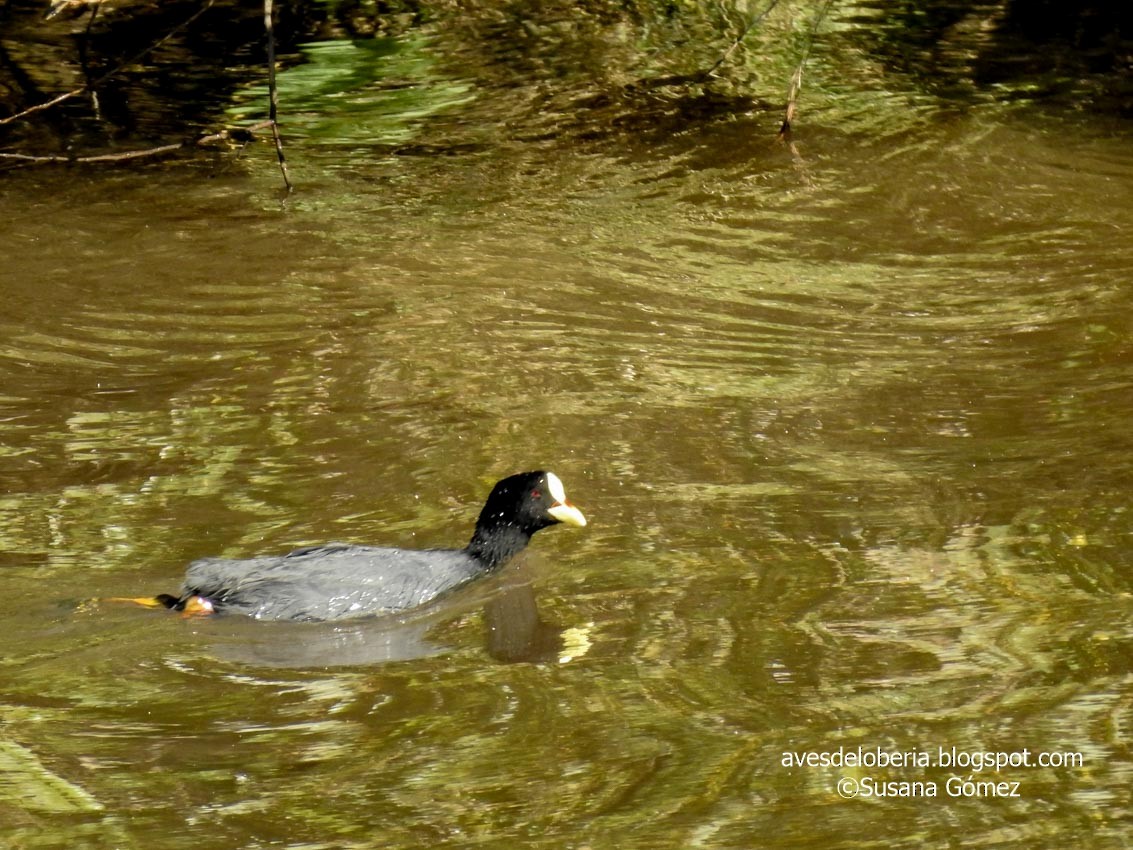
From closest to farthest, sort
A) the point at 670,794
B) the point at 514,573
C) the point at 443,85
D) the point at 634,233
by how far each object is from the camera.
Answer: the point at 670,794 → the point at 514,573 → the point at 634,233 → the point at 443,85

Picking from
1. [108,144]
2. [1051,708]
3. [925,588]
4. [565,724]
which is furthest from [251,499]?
[108,144]

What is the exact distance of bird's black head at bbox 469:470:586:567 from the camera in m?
6.29

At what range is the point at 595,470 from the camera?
22.7 ft

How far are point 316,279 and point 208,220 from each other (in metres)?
1.28

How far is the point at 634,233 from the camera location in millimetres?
9836

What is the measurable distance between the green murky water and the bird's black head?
0.55 ft

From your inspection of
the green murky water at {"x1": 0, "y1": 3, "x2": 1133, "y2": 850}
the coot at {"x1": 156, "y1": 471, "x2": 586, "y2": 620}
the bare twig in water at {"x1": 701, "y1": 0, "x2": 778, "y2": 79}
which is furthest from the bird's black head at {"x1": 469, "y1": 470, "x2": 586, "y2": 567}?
the bare twig in water at {"x1": 701, "y1": 0, "x2": 778, "y2": 79}

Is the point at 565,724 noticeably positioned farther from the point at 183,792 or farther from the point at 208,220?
the point at 208,220

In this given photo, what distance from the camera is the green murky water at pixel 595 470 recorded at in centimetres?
466

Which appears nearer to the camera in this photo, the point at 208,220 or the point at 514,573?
the point at 514,573

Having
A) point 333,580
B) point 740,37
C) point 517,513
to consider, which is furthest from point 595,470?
point 740,37

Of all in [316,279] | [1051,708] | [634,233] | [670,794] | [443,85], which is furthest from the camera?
[443,85]

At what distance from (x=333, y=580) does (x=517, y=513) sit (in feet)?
2.59

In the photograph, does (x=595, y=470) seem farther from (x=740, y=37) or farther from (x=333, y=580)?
(x=740, y=37)
